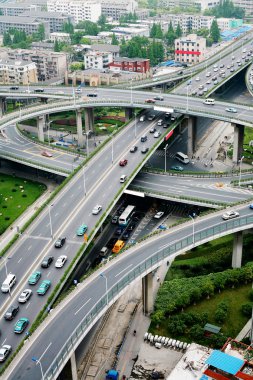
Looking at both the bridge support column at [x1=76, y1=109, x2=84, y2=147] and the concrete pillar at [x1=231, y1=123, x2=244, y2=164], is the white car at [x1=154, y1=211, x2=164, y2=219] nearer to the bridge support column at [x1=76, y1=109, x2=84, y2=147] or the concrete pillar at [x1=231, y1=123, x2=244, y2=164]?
the concrete pillar at [x1=231, y1=123, x2=244, y2=164]

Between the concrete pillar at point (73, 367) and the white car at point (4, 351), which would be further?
the concrete pillar at point (73, 367)

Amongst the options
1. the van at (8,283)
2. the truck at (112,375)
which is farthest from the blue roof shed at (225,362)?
the van at (8,283)

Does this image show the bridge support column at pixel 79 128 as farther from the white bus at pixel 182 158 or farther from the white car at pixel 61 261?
the white car at pixel 61 261

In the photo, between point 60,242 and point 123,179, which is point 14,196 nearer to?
point 123,179

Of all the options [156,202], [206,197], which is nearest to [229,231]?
[206,197]

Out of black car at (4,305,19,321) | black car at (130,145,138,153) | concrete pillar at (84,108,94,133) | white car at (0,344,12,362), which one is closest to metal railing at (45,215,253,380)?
white car at (0,344,12,362)

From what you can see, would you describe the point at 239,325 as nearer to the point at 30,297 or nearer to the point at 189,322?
the point at 189,322
